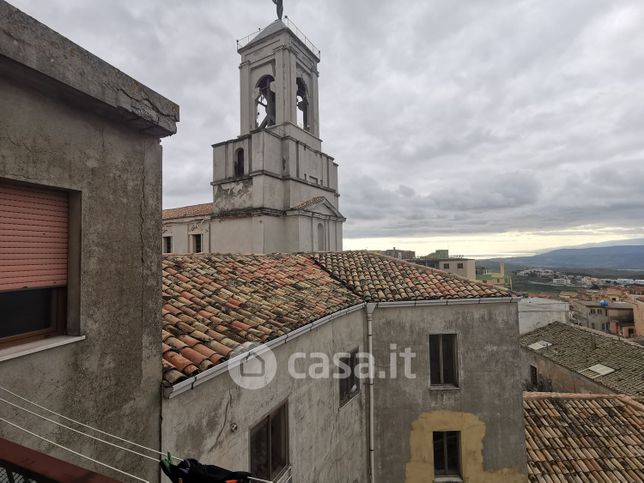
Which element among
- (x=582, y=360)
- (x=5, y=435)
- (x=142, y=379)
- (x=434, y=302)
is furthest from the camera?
(x=582, y=360)

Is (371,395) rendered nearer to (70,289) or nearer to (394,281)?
(394,281)

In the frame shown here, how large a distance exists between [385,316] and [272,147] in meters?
11.9

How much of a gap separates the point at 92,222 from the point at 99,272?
41 cm

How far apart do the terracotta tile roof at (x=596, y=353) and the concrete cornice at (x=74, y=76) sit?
23749mm

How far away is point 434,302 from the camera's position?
868cm

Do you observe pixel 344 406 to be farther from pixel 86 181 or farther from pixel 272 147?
pixel 272 147

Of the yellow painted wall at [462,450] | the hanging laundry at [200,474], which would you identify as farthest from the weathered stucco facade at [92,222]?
the yellow painted wall at [462,450]

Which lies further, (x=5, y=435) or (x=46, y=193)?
(x=46, y=193)

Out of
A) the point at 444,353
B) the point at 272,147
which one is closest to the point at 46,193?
the point at 444,353

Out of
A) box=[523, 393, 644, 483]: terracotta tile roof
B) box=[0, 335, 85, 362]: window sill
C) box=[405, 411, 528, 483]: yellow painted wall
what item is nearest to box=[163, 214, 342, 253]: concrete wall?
box=[405, 411, 528, 483]: yellow painted wall

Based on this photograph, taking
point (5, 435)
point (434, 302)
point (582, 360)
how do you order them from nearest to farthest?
point (5, 435), point (434, 302), point (582, 360)

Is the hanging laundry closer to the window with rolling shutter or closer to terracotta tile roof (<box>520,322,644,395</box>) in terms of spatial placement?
the window with rolling shutter

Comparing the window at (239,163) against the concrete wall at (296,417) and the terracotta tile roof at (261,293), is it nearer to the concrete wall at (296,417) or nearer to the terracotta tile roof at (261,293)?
the terracotta tile roof at (261,293)

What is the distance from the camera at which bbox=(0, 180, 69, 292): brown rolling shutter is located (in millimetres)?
2359
